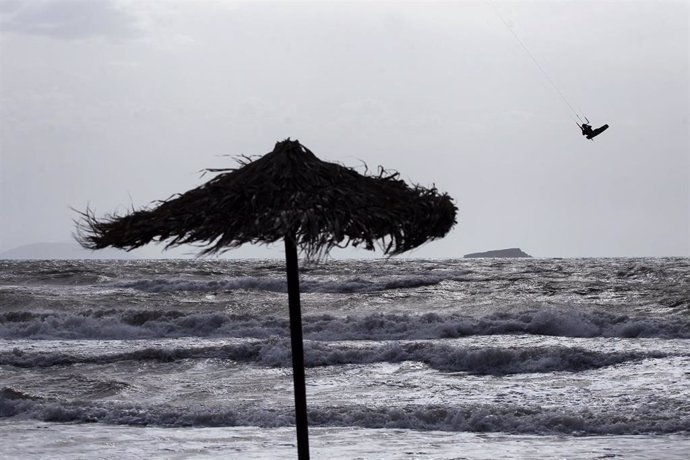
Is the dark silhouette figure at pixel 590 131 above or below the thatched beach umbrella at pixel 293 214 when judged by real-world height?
above

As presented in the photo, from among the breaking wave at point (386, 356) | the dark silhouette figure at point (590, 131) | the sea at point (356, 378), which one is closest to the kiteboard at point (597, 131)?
the dark silhouette figure at point (590, 131)

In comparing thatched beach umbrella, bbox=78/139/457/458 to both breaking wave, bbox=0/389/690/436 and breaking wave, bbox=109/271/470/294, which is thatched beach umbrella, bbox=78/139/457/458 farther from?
breaking wave, bbox=109/271/470/294

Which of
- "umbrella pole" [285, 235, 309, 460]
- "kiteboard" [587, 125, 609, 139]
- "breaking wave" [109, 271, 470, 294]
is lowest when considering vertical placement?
"breaking wave" [109, 271, 470, 294]

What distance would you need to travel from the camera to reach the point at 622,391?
45.8 feet

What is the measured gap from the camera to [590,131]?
1472 cm

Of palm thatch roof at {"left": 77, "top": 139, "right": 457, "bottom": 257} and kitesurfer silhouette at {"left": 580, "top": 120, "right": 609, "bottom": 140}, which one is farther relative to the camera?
kitesurfer silhouette at {"left": 580, "top": 120, "right": 609, "bottom": 140}

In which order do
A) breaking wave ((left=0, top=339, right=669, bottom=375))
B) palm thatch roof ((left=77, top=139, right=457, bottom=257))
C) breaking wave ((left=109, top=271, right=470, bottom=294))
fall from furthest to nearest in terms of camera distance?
breaking wave ((left=109, top=271, right=470, bottom=294)) → breaking wave ((left=0, top=339, right=669, bottom=375)) → palm thatch roof ((left=77, top=139, right=457, bottom=257))

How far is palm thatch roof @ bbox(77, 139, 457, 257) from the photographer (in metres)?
5.64

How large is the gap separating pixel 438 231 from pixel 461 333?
1794 centimetres

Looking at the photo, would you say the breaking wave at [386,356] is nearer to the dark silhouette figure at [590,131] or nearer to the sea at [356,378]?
the sea at [356,378]

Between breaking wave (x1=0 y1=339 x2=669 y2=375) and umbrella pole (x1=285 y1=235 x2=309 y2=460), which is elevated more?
umbrella pole (x1=285 y1=235 x2=309 y2=460)

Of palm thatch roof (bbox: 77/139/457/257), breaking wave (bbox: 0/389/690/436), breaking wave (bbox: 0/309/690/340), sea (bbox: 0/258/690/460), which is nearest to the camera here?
palm thatch roof (bbox: 77/139/457/257)

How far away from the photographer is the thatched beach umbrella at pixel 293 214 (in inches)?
223

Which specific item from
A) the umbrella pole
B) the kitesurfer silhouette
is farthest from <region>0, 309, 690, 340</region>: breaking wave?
the umbrella pole
